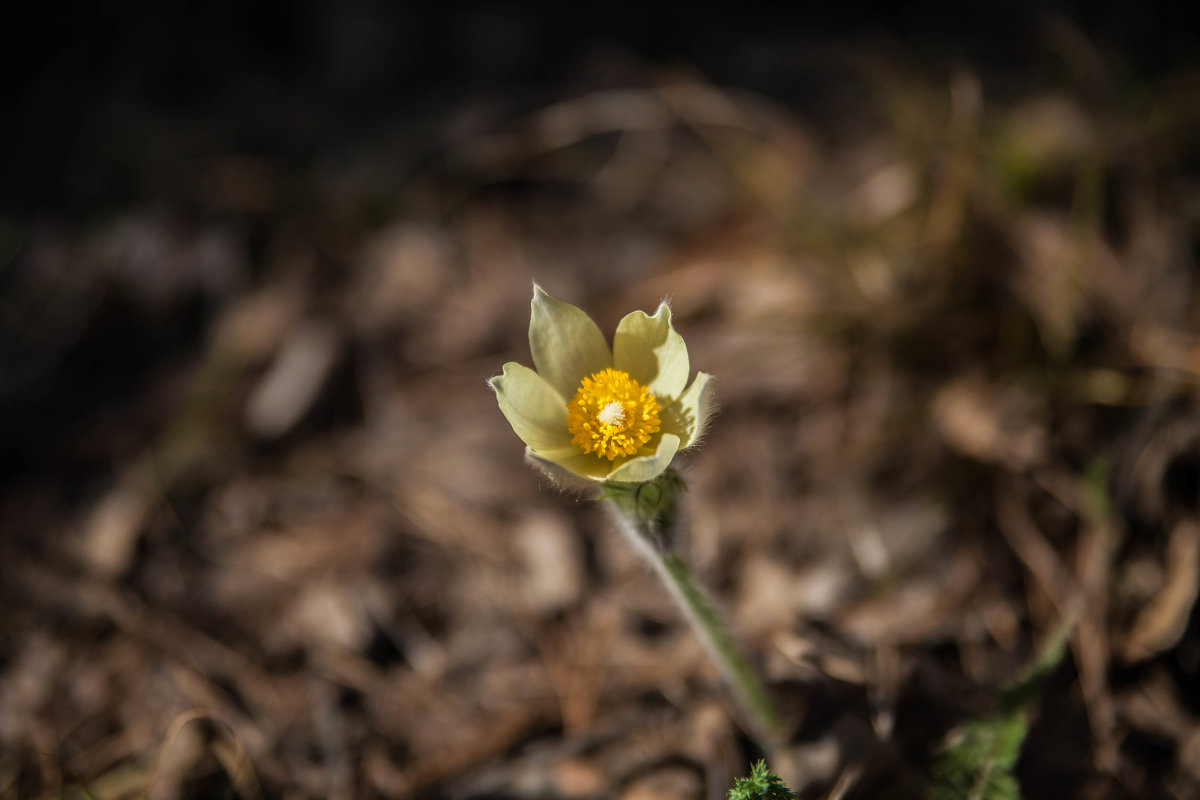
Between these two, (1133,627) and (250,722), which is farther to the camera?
(250,722)

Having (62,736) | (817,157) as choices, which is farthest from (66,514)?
(817,157)

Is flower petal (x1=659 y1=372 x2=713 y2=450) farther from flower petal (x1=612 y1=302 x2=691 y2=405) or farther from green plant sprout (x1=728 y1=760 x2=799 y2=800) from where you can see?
green plant sprout (x1=728 y1=760 x2=799 y2=800)

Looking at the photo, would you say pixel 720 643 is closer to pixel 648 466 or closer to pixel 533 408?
pixel 648 466

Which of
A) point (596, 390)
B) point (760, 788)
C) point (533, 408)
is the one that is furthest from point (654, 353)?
point (760, 788)

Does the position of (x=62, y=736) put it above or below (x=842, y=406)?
above

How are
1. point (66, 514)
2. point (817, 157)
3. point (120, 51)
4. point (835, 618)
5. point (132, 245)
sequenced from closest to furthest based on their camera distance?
1. point (835, 618)
2. point (66, 514)
3. point (817, 157)
4. point (132, 245)
5. point (120, 51)

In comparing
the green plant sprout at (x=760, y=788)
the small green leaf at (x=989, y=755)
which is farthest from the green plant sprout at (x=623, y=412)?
the small green leaf at (x=989, y=755)

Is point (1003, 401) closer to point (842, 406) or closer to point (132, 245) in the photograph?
point (842, 406)
